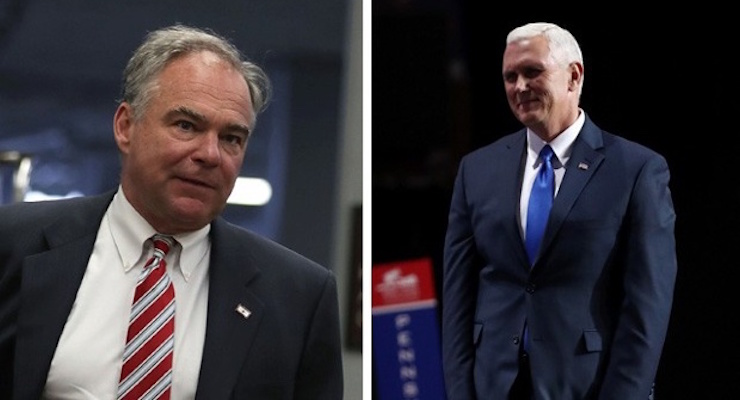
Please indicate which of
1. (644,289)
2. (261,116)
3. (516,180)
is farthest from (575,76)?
(261,116)

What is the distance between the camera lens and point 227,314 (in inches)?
120

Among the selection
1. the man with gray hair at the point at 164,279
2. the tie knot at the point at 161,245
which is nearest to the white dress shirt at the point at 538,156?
the man with gray hair at the point at 164,279

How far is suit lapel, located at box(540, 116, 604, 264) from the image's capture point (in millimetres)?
3484

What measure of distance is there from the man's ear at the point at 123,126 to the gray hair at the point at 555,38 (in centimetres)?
125

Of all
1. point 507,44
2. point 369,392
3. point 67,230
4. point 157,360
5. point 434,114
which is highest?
point 507,44

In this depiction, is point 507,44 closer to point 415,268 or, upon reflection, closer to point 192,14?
point 415,268

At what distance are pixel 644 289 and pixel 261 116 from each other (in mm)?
1293

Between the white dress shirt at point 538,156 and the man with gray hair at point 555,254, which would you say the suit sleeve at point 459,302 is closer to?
the man with gray hair at point 555,254

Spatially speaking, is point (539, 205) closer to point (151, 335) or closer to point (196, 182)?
point (196, 182)

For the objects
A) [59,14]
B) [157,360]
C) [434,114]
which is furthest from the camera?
[434,114]

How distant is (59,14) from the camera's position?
345 centimetres

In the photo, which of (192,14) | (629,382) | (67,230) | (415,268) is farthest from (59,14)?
(629,382)

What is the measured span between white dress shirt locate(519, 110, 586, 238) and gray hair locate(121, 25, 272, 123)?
85cm

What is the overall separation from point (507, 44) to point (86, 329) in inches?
63.5
